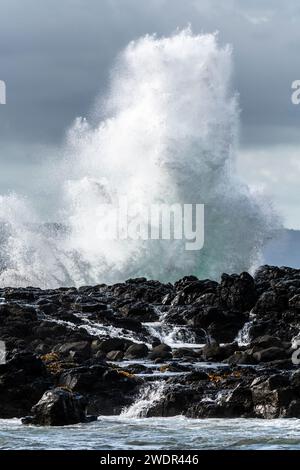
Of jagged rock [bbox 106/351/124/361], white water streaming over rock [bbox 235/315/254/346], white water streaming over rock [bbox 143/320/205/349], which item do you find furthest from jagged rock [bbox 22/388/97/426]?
white water streaming over rock [bbox 235/315/254/346]

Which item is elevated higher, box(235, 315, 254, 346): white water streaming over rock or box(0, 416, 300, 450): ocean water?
box(235, 315, 254, 346): white water streaming over rock

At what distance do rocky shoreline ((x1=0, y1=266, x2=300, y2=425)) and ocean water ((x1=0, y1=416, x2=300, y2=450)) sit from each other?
0.85 meters

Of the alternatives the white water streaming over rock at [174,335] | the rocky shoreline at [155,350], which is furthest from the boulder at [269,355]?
the white water streaming over rock at [174,335]

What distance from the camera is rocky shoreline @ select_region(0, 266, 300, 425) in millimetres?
29312

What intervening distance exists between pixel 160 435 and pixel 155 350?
15.8m

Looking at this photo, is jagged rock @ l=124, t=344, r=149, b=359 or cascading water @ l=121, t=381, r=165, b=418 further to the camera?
jagged rock @ l=124, t=344, r=149, b=359

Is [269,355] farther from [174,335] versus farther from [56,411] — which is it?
[56,411]

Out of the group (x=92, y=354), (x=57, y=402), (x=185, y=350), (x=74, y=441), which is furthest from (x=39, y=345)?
(x=74, y=441)

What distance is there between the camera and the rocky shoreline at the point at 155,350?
29312 mm

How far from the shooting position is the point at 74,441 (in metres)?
24.6

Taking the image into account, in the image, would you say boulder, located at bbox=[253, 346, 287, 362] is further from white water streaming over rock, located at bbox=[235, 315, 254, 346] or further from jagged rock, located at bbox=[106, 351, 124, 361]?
white water streaming over rock, located at bbox=[235, 315, 254, 346]

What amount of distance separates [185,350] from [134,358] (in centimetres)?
247

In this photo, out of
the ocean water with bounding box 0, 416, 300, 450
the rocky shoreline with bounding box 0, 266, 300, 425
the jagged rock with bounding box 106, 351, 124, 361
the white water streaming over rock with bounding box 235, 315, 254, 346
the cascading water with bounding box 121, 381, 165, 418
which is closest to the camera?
the ocean water with bounding box 0, 416, 300, 450

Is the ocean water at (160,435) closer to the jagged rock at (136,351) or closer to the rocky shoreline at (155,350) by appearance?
the rocky shoreline at (155,350)
